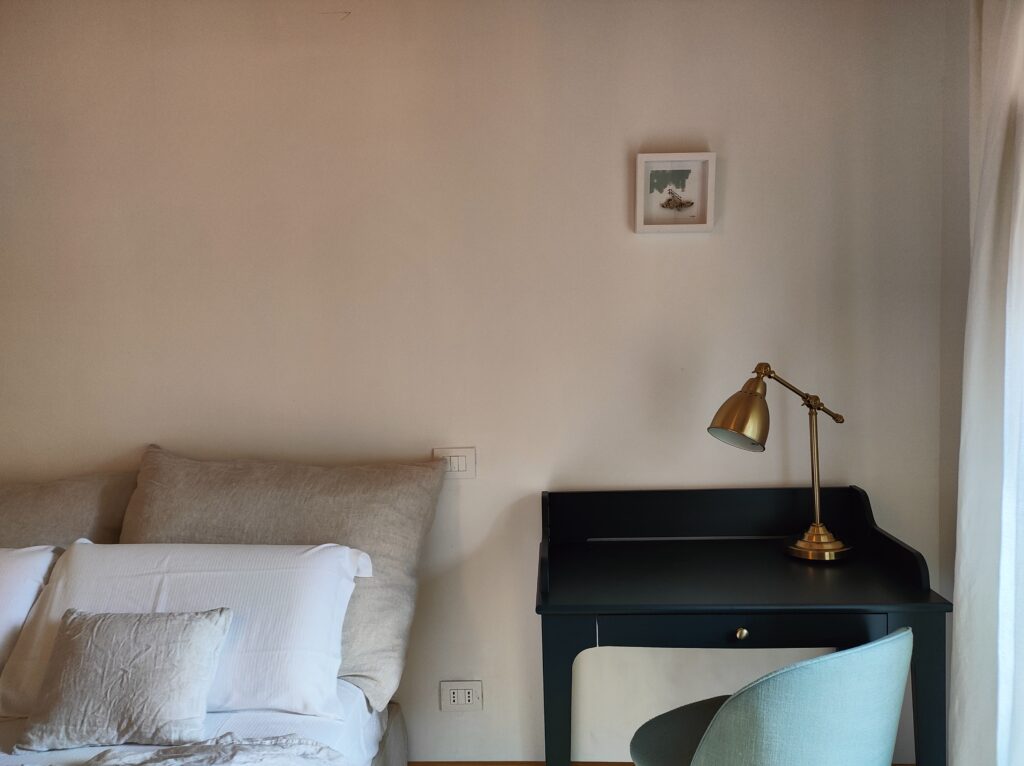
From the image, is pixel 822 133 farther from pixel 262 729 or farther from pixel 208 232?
pixel 262 729

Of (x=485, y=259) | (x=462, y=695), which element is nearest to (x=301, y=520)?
(x=462, y=695)

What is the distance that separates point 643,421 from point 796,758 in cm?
108

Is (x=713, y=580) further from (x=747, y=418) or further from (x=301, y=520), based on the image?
(x=301, y=520)

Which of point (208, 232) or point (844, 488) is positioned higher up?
point (208, 232)

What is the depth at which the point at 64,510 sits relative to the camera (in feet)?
7.63

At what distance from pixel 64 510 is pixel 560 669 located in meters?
1.42

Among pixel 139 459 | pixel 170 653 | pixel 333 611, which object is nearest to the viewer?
pixel 170 653

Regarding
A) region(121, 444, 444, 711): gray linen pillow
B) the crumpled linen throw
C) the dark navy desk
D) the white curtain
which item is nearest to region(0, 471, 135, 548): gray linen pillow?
region(121, 444, 444, 711): gray linen pillow

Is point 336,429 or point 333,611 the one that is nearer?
point 333,611

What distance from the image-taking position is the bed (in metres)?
2.08

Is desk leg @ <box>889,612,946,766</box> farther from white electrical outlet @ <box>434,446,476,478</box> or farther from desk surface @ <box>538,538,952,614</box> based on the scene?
white electrical outlet @ <box>434,446,476,478</box>

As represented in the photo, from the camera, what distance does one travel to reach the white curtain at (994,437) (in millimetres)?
1785

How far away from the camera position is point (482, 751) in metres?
2.54

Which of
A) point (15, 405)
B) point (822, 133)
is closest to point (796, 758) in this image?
point (822, 133)
